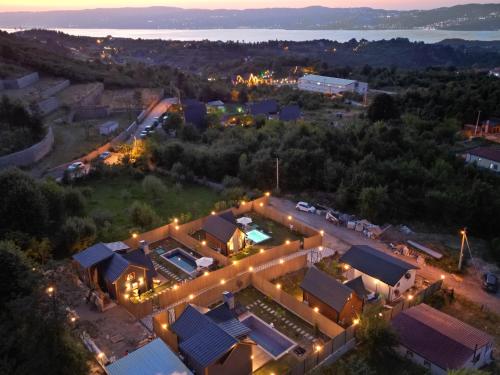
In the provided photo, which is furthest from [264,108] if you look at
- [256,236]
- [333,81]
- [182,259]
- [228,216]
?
[182,259]

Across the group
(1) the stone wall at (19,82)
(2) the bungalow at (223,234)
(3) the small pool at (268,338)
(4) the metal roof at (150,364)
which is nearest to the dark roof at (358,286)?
(3) the small pool at (268,338)

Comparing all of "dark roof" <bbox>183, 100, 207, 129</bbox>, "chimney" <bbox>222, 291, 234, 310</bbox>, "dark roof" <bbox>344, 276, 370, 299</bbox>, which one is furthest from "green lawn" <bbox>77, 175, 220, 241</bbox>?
"dark roof" <bbox>183, 100, 207, 129</bbox>

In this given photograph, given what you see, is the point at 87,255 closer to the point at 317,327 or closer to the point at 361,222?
the point at 317,327

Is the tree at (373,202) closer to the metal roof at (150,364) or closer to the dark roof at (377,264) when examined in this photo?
the dark roof at (377,264)

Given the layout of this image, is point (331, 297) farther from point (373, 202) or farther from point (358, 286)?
point (373, 202)

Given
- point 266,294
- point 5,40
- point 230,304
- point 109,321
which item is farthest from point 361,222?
point 5,40

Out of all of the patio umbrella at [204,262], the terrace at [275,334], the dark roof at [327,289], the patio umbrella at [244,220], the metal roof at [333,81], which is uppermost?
the metal roof at [333,81]
